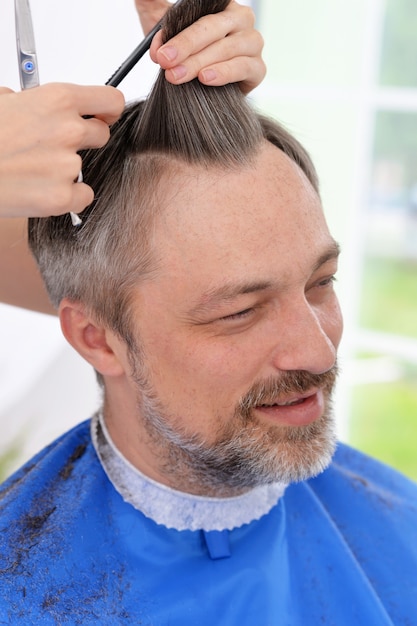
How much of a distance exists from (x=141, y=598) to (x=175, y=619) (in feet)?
0.23

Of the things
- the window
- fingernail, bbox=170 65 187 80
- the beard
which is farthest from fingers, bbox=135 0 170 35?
the window

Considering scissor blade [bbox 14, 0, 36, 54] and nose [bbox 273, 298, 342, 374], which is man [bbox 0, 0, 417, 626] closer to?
nose [bbox 273, 298, 342, 374]

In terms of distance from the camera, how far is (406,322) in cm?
367

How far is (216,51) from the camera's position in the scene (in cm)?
125

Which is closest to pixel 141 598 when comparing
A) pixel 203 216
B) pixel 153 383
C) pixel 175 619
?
pixel 175 619

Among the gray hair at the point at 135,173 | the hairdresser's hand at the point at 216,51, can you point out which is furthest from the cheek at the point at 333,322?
the hairdresser's hand at the point at 216,51

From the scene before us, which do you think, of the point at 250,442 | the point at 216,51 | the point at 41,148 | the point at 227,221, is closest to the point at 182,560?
the point at 250,442

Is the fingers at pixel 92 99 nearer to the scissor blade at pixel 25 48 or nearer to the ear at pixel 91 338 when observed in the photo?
the scissor blade at pixel 25 48

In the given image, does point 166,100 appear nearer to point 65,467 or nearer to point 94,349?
point 94,349

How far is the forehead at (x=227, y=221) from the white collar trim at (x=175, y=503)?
44 centimetres

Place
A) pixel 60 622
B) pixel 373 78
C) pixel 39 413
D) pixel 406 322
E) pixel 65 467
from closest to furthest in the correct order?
pixel 60 622, pixel 65 467, pixel 39 413, pixel 373 78, pixel 406 322

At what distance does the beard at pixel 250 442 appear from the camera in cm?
131

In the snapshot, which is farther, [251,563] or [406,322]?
[406,322]

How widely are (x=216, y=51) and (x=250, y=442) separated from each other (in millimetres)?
671
